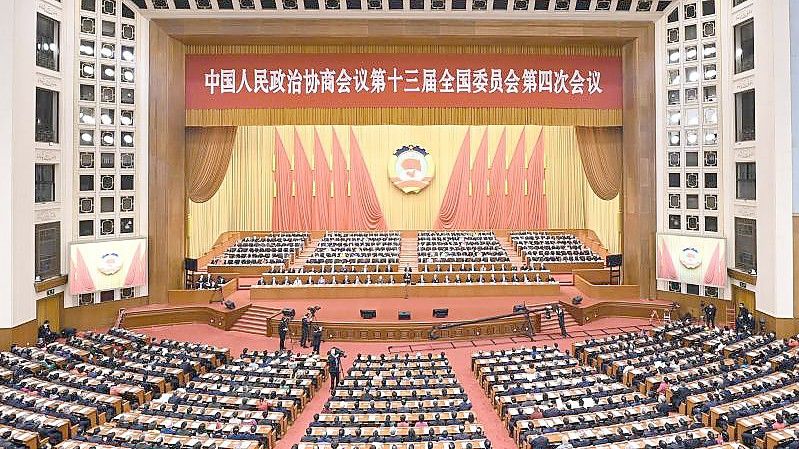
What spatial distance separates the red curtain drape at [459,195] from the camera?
98.7ft

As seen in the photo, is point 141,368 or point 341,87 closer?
point 141,368

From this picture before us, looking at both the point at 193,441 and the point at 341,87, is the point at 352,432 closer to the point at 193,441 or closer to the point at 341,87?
the point at 193,441

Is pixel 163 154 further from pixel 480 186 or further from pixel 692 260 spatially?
pixel 692 260

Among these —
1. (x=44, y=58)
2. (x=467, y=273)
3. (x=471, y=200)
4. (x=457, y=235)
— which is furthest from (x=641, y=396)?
(x=471, y=200)

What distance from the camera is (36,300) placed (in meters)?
16.2

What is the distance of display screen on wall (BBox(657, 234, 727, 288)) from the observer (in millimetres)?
17781

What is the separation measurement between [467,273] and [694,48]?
30.6 feet

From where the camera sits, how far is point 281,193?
29844 millimetres

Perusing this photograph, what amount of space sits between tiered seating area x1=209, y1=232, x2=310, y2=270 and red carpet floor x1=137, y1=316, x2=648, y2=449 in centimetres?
478

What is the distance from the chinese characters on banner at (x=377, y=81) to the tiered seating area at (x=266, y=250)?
5.93 m

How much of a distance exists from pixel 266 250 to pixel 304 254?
173 cm

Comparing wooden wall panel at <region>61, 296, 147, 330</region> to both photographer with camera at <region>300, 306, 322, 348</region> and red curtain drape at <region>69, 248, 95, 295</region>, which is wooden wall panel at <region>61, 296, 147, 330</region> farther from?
photographer with camera at <region>300, 306, 322, 348</region>

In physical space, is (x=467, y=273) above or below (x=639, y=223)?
below

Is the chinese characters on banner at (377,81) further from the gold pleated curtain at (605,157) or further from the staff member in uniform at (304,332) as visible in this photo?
the staff member in uniform at (304,332)
